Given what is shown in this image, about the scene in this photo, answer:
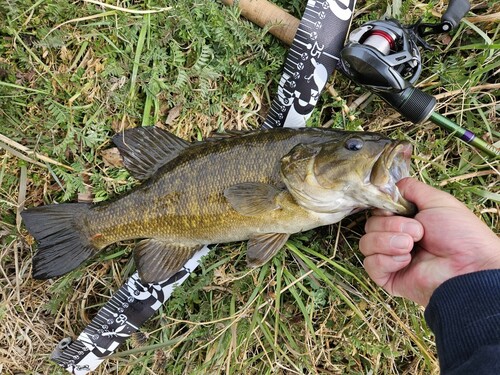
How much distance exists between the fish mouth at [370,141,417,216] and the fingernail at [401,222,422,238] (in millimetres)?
87

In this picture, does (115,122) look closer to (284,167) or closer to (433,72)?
(284,167)

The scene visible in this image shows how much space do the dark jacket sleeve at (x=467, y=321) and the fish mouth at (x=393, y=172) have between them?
44 centimetres

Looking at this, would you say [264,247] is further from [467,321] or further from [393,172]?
[467,321]

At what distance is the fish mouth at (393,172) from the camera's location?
6.79 feet

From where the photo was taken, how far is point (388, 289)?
8.13 ft

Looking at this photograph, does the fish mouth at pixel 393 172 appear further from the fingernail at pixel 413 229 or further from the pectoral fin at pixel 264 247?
the pectoral fin at pixel 264 247

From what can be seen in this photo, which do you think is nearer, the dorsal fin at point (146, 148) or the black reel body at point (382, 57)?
the black reel body at point (382, 57)

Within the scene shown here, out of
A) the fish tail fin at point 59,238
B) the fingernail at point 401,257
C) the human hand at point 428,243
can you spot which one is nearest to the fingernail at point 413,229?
the human hand at point 428,243

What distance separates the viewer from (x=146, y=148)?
2682mm

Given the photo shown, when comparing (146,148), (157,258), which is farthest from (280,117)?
(157,258)

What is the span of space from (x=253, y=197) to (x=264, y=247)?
37cm

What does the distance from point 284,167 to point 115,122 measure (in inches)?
50.0

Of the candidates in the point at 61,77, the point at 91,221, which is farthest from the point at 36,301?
the point at 61,77

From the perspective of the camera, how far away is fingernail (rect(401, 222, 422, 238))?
2166mm
